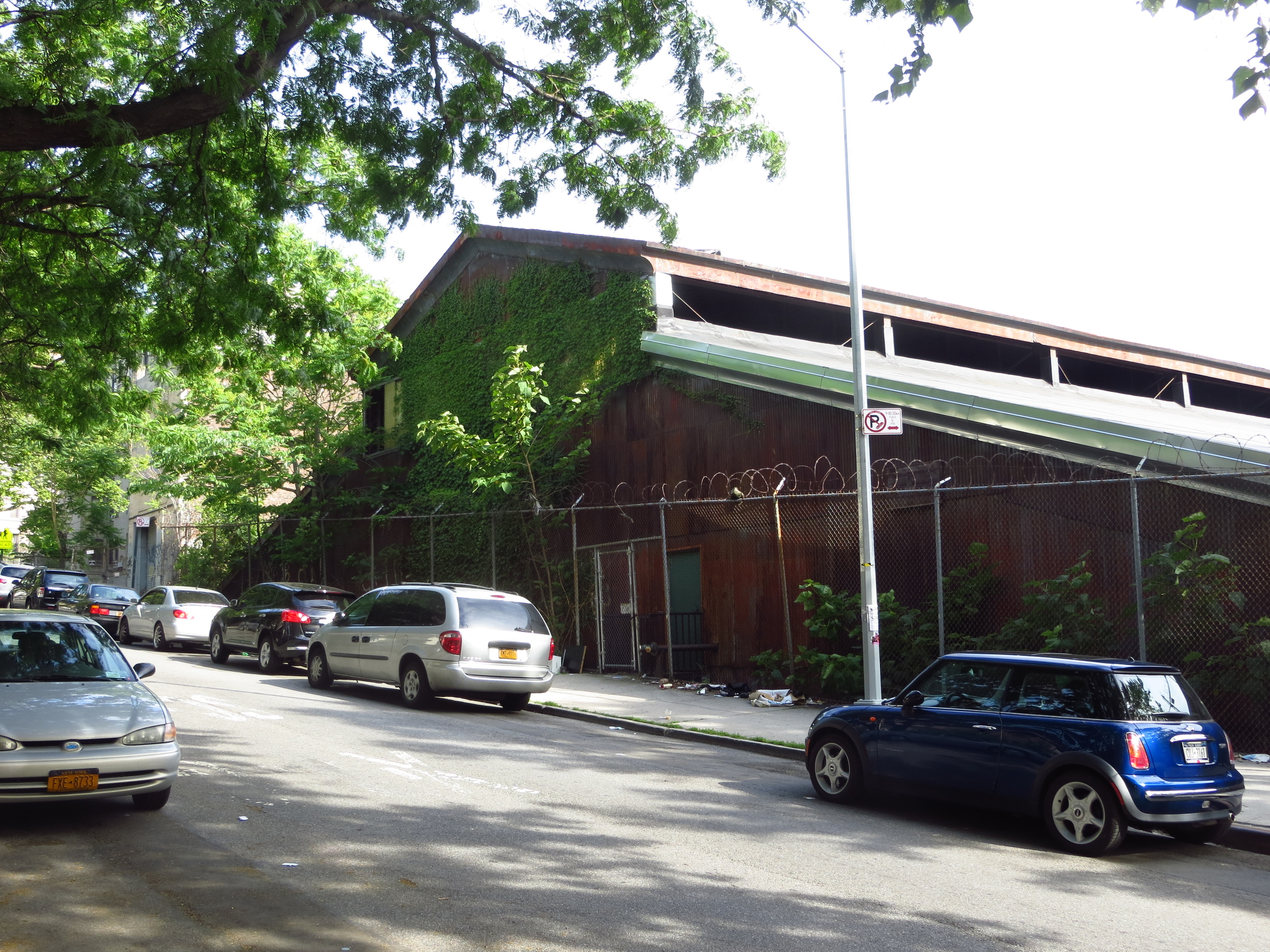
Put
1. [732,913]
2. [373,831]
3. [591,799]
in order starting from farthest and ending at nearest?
[591,799]
[373,831]
[732,913]

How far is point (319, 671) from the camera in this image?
1656 cm

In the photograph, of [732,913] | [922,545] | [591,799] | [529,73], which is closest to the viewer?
[732,913]

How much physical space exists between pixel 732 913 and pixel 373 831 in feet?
9.13

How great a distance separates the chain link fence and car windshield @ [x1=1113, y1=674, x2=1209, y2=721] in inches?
127

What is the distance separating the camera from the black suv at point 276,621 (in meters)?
18.6

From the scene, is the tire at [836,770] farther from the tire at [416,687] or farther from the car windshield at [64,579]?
the car windshield at [64,579]

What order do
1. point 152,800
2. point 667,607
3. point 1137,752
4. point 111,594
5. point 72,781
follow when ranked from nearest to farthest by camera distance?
1. point 72,781
2. point 1137,752
3. point 152,800
4. point 667,607
5. point 111,594

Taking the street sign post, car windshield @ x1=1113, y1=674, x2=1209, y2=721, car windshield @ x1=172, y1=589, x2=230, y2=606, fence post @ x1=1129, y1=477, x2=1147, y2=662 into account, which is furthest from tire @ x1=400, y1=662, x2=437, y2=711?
car windshield @ x1=172, y1=589, x2=230, y2=606

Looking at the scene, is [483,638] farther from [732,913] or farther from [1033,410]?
[732,913]

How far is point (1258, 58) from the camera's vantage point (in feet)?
22.6

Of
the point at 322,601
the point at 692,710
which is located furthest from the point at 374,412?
the point at 692,710

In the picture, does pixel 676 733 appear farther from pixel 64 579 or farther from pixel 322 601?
pixel 64 579

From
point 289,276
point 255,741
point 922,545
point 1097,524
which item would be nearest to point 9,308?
point 289,276

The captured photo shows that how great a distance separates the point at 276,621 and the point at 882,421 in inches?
451
